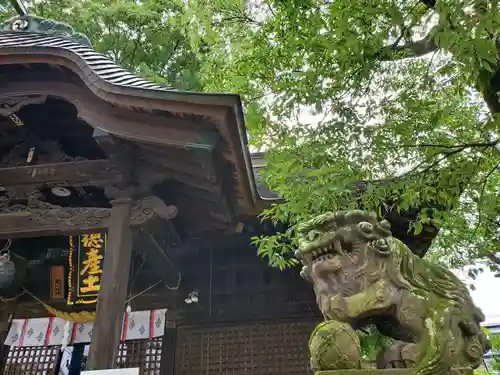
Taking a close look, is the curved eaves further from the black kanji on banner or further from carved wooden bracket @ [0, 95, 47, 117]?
the black kanji on banner

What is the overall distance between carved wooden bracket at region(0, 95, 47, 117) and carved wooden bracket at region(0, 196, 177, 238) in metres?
1.26

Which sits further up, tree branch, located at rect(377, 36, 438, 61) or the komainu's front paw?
tree branch, located at rect(377, 36, 438, 61)

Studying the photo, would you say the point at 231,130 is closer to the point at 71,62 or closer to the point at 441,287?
the point at 71,62

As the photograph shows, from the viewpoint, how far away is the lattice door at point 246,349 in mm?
6422

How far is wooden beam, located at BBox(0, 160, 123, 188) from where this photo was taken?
18.2 ft

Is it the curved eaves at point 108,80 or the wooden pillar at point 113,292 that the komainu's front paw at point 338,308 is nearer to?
the curved eaves at point 108,80

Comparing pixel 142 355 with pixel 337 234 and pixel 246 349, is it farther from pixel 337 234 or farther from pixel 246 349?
pixel 337 234

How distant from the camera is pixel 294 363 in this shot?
21.0 ft

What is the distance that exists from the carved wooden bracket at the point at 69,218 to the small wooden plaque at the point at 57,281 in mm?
1939

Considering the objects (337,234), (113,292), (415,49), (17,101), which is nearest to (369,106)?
(415,49)

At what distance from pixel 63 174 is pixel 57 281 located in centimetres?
238

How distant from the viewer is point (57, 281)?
7.27m

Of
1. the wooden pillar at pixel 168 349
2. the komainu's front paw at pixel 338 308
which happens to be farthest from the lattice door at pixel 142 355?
the komainu's front paw at pixel 338 308

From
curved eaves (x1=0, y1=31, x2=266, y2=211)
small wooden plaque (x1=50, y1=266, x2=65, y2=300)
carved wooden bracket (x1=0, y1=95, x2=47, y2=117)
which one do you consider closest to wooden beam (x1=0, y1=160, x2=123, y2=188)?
carved wooden bracket (x1=0, y1=95, x2=47, y2=117)
